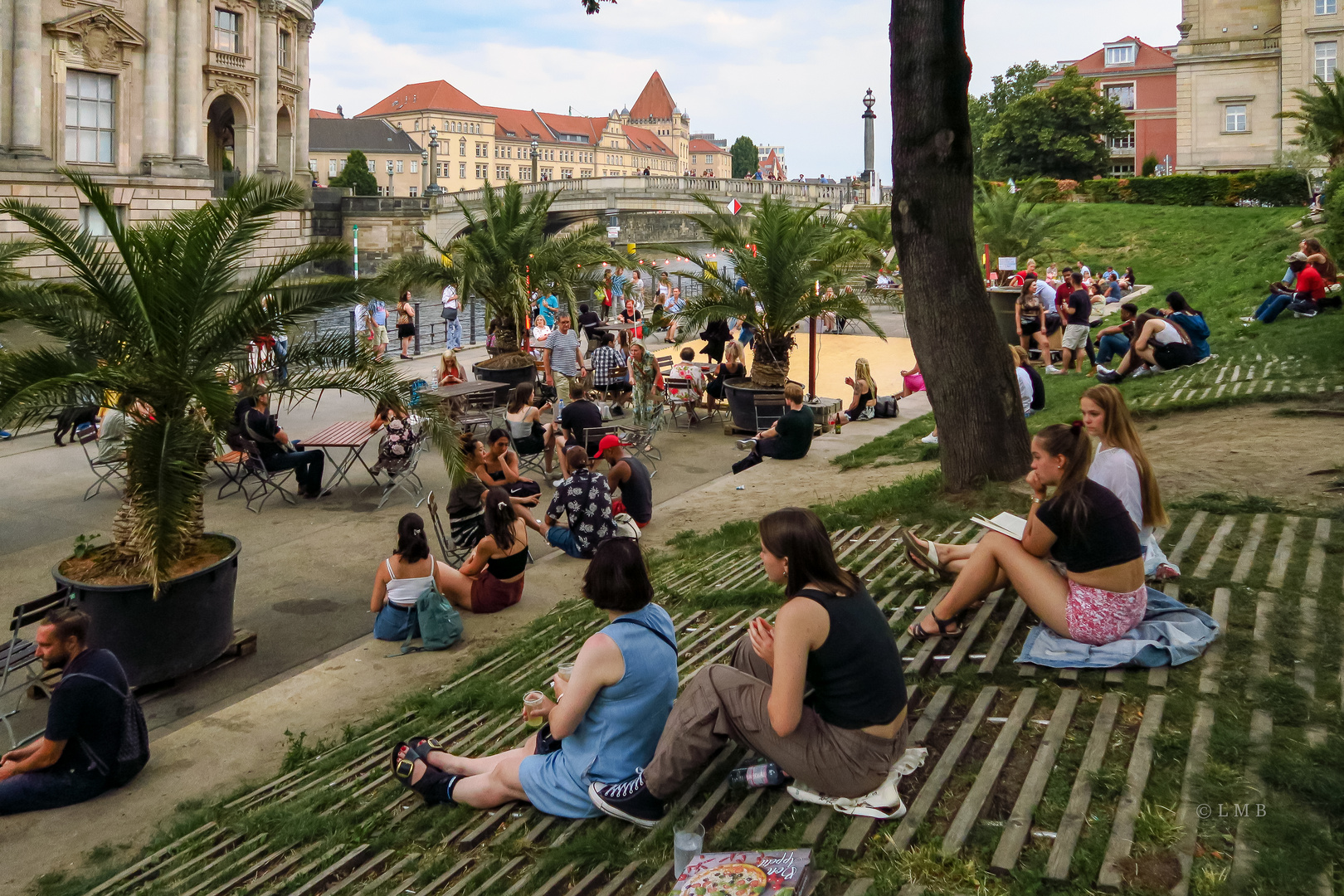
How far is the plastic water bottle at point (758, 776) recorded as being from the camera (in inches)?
161

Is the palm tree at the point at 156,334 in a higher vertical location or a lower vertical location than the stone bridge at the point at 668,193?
lower

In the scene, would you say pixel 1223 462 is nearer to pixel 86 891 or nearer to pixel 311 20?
pixel 86 891

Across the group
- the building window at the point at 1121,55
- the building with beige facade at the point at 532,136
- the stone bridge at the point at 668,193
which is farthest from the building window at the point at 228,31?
the building with beige facade at the point at 532,136

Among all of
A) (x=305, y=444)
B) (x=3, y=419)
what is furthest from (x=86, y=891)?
(x=305, y=444)

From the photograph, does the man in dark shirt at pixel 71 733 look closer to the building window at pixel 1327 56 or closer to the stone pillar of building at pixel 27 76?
the stone pillar of building at pixel 27 76

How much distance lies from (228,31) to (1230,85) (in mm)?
45796

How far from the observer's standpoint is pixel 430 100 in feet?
426

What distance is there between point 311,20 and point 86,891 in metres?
54.9

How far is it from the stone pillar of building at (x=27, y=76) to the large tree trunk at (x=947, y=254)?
117ft

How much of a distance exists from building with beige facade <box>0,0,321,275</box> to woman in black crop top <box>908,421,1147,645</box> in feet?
109

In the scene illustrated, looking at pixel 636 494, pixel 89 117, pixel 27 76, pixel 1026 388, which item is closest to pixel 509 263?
pixel 1026 388

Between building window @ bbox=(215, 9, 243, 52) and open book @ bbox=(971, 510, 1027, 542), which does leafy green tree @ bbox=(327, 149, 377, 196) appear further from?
open book @ bbox=(971, 510, 1027, 542)

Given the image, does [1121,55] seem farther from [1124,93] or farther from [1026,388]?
[1026,388]

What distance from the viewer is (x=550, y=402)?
15.6 meters
